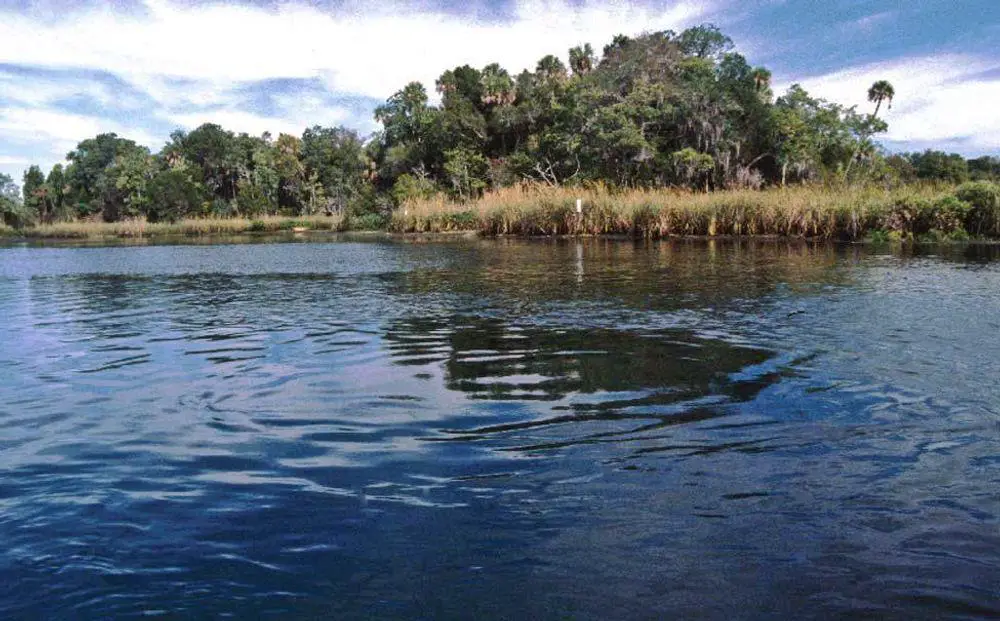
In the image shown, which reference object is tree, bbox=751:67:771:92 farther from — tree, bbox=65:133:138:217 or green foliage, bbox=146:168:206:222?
tree, bbox=65:133:138:217

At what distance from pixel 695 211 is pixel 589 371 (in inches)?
939

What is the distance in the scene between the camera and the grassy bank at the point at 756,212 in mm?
23812

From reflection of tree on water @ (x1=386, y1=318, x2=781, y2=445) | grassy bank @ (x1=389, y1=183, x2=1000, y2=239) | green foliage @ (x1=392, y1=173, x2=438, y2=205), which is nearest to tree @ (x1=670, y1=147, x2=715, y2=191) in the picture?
grassy bank @ (x1=389, y1=183, x2=1000, y2=239)

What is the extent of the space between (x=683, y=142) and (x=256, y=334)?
36.3 metres

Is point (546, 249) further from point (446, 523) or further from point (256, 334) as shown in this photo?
point (446, 523)

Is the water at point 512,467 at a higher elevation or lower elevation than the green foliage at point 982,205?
lower

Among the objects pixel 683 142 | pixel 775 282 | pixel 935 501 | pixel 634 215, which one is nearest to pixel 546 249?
pixel 634 215

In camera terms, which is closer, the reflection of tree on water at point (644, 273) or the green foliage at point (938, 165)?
the reflection of tree on water at point (644, 273)

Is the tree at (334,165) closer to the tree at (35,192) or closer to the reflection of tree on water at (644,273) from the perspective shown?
the tree at (35,192)

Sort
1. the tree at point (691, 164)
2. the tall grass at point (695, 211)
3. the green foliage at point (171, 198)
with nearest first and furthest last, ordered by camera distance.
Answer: the tall grass at point (695, 211) → the tree at point (691, 164) → the green foliage at point (171, 198)

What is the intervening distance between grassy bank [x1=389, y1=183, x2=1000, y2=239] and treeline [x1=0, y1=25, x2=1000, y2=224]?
6020 mm

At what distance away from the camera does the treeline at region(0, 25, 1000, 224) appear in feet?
132

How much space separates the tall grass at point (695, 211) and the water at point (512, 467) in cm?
1665

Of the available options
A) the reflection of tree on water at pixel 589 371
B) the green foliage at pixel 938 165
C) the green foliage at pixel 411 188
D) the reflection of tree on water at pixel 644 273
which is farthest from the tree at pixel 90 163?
the reflection of tree on water at pixel 589 371
